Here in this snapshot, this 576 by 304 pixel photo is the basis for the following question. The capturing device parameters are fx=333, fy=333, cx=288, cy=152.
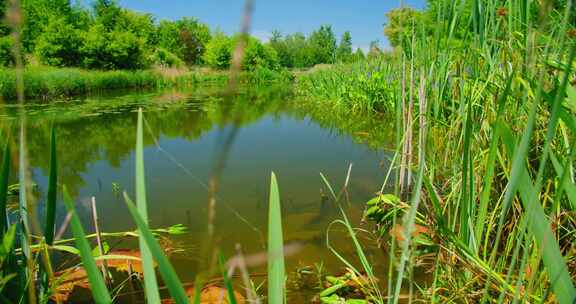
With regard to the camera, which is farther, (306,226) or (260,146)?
(260,146)

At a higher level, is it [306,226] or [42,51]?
[42,51]

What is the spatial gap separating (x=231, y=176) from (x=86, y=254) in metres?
1.66

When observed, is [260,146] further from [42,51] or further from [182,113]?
[42,51]

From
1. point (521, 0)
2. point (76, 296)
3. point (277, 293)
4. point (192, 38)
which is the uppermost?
point (192, 38)

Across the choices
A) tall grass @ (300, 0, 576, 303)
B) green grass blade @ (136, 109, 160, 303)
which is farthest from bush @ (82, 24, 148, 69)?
green grass blade @ (136, 109, 160, 303)

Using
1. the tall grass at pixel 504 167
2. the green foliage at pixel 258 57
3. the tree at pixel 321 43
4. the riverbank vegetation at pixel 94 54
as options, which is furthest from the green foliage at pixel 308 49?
the tall grass at pixel 504 167

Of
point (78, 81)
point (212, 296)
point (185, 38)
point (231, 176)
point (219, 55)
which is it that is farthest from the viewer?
point (185, 38)

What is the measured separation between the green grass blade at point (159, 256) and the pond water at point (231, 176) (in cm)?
5

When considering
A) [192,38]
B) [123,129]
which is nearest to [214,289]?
[123,129]

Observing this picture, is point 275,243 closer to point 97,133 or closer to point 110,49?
point 97,133

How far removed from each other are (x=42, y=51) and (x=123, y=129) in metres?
12.7

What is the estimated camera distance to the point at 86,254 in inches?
11.4

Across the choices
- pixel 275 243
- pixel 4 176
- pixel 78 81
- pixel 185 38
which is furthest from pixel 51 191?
pixel 185 38

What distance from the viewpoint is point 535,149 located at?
2.80 feet
